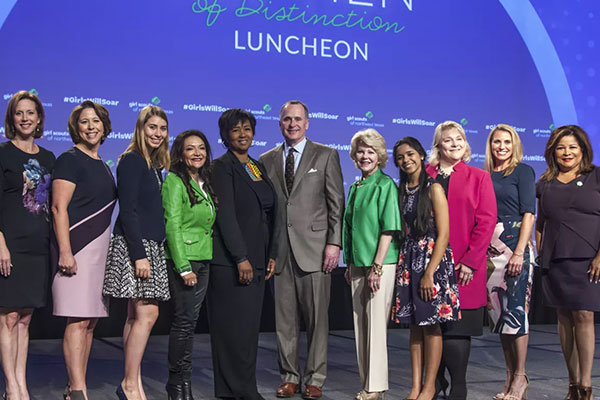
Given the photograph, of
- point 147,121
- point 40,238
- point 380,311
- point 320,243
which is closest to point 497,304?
point 380,311

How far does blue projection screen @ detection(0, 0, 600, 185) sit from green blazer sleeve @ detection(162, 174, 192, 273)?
205cm

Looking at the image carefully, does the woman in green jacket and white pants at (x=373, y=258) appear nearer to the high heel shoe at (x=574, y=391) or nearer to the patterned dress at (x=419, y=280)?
the patterned dress at (x=419, y=280)

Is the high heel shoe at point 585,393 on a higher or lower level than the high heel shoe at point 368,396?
higher

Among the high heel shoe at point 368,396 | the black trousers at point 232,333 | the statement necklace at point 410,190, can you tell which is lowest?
the high heel shoe at point 368,396

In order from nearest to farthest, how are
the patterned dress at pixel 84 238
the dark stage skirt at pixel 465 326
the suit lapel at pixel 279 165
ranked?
1. the patterned dress at pixel 84 238
2. the dark stage skirt at pixel 465 326
3. the suit lapel at pixel 279 165

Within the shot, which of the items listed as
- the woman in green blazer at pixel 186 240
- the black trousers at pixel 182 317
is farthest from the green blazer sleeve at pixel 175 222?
the black trousers at pixel 182 317

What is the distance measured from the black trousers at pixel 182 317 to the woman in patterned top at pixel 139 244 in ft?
0.41

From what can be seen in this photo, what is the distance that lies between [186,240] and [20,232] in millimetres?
716

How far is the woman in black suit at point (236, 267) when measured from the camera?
3.71 m

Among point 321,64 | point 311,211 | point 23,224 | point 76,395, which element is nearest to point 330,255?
point 311,211

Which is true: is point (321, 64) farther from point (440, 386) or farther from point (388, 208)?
point (440, 386)

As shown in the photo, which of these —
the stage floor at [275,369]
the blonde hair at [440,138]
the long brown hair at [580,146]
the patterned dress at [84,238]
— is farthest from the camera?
the stage floor at [275,369]

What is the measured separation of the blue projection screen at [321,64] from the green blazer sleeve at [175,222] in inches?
80.9

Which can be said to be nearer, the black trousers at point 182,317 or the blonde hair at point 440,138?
the black trousers at point 182,317
